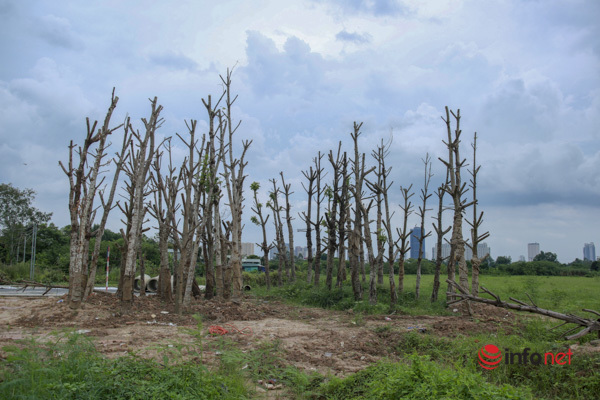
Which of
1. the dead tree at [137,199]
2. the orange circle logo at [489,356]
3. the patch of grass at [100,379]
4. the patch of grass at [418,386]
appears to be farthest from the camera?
the dead tree at [137,199]

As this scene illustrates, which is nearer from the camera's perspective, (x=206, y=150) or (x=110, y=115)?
(x=110, y=115)

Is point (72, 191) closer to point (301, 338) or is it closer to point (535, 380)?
point (301, 338)

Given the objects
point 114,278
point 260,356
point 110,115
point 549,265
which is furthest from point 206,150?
point 549,265

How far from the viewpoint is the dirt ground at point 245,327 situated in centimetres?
676

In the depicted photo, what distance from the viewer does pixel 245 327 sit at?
30.7ft

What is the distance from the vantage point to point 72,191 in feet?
36.2

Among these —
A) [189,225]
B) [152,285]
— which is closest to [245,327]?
[189,225]

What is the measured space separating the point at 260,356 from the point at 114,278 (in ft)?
74.7

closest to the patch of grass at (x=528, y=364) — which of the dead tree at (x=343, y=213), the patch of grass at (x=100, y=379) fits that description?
the patch of grass at (x=100, y=379)

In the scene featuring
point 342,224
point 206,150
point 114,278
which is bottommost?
point 114,278

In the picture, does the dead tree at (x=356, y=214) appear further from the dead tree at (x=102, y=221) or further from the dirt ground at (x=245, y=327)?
the dead tree at (x=102, y=221)

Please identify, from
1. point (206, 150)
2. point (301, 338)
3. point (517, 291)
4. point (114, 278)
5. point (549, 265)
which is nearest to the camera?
point (301, 338)

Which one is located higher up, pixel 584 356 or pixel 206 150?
pixel 206 150

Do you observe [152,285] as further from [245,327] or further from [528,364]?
[528,364]
